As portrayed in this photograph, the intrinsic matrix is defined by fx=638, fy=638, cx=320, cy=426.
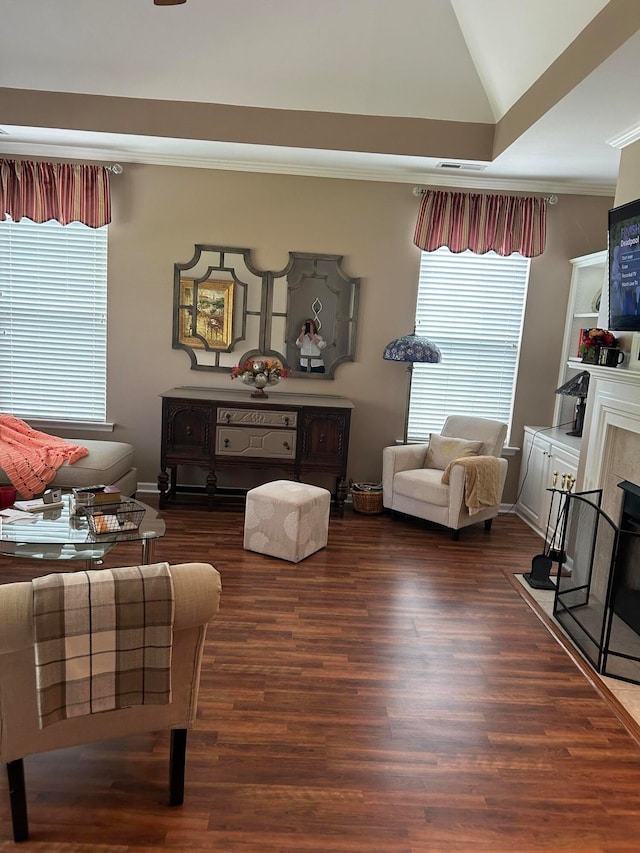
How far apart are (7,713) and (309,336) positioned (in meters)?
4.03

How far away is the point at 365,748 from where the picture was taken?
2.42 m

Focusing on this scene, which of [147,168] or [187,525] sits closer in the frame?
[187,525]

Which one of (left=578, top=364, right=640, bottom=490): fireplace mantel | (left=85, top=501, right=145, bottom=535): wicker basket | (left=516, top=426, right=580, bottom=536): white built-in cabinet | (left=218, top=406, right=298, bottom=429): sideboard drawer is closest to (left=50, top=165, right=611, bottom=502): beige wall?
(left=516, top=426, right=580, bottom=536): white built-in cabinet

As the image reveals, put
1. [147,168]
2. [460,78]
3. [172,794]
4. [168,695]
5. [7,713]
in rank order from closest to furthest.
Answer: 1. [7,713]
2. [168,695]
3. [172,794]
4. [460,78]
5. [147,168]

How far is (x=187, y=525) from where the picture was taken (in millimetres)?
4797

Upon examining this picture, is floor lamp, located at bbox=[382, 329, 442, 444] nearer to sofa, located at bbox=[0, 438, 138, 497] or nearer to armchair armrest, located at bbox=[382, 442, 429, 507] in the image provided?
armchair armrest, located at bbox=[382, 442, 429, 507]

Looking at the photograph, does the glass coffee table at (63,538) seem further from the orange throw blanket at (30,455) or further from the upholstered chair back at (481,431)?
the upholstered chair back at (481,431)

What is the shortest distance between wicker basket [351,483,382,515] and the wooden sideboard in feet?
0.69

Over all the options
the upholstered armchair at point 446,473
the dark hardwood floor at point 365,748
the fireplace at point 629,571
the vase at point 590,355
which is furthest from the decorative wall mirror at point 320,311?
the fireplace at point 629,571

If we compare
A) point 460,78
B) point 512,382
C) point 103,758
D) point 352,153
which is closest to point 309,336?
point 352,153

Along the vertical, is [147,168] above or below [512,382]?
above

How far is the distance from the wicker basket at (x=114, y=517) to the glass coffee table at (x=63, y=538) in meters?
0.03

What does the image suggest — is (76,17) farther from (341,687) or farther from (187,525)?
(341,687)

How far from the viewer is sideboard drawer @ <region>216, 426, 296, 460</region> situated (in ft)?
16.5
